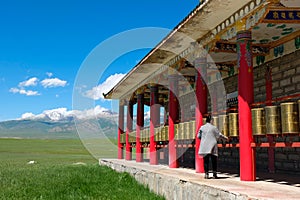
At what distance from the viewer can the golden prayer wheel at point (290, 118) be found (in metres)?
6.71

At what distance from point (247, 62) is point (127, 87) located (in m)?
10.6

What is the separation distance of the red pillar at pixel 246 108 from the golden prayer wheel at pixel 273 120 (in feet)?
1.78

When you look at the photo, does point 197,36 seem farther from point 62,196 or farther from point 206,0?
point 62,196

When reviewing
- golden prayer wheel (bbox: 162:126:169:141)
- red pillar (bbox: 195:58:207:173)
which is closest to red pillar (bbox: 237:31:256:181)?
red pillar (bbox: 195:58:207:173)

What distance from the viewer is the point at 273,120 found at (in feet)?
23.3

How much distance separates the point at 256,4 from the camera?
24.0 ft

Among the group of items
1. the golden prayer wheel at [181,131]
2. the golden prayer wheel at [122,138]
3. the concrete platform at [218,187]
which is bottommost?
the concrete platform at [218,187]

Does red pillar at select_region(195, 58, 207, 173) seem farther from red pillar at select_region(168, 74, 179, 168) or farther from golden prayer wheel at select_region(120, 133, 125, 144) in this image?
golden prayer wheel at select_region(120, 133, 125, 144)

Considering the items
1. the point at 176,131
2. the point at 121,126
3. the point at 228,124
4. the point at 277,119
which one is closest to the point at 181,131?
the point at 176,131

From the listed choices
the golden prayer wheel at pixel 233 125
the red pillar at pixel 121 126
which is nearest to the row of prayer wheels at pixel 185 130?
the golden prayer wheel at pixel 233 125

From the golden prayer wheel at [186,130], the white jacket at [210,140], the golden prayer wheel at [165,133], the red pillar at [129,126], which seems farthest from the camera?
the red pillar at [129,126]

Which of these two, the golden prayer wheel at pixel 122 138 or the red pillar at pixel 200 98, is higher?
the red pillar at pixel 200 98

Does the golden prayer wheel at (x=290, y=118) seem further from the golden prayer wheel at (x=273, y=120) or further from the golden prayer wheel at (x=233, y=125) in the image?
the golden prayer wheel at (x=233, y=125)

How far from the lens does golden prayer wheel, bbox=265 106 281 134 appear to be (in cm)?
707
